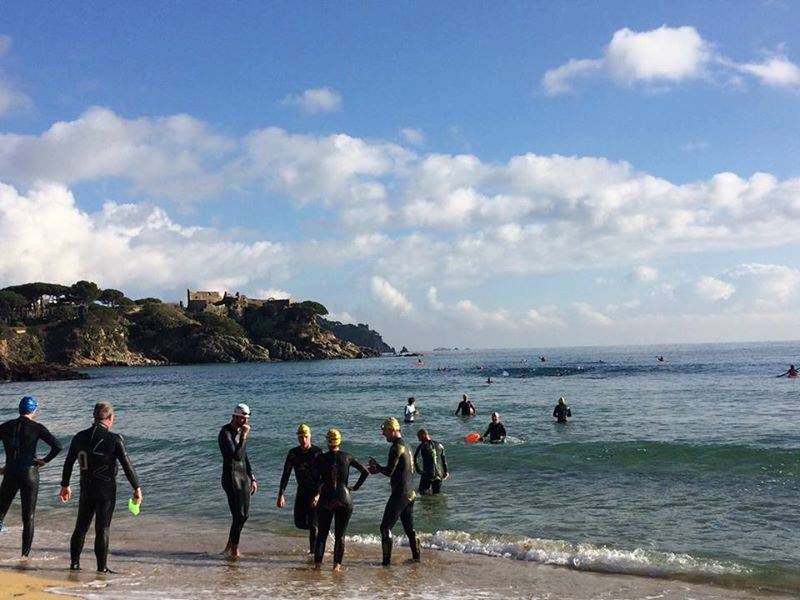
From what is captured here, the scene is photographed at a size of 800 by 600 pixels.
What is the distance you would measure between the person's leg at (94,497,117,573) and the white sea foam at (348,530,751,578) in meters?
3.57

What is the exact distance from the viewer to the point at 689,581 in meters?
7.76

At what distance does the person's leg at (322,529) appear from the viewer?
778 cm

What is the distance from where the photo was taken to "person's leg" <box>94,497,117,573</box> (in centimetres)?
724

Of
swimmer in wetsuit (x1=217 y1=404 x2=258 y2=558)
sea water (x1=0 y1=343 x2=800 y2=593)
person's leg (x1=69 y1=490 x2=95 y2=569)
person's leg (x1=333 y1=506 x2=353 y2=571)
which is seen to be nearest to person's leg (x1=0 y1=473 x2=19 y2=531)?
person's leg (x1=69 y1=490 x2=95 y2=569)

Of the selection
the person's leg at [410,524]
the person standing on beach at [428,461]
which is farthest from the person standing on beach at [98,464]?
the person standing on beach at [428,461]

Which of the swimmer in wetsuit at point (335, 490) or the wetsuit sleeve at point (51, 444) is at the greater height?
the wetsuit sleeve at point (51, 444)

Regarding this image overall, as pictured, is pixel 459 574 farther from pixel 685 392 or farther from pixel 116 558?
pixel 685 392

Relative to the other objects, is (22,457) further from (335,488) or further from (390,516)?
(390,516)

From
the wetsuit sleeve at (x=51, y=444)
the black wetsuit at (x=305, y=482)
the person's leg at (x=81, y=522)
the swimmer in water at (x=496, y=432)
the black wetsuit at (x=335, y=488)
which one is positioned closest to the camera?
the person's leg at (x=81, y=522)

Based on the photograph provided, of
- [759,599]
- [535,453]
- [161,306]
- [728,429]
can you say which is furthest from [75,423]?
[161,306]

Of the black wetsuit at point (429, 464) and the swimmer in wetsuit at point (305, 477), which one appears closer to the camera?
the swimmer in wetsuit at point (305, 477)

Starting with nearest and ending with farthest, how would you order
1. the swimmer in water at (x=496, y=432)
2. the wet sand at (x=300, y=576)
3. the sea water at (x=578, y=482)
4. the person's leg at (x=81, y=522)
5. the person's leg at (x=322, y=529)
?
1. the wet sand at (x=300, y=576)
2. the person's leg at (x=81, y=522)
3. the person's leg at (x=322, y=529)
4. the sea water at (x=578, y=482)
5. the swimmer in water at (x=496, y=432)

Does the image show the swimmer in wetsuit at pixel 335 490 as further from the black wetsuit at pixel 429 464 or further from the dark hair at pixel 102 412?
the black wetsuit at pixel 429 464

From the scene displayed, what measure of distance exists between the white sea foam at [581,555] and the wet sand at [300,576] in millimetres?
244
